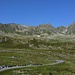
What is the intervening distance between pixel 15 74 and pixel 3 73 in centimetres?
299

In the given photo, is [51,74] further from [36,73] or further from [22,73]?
[22,73]

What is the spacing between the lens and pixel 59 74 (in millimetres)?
55562

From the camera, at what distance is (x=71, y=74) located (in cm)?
5675

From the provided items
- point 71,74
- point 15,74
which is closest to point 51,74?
point 71,74

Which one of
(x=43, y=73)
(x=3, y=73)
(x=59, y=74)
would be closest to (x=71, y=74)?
(x=59, y=74)

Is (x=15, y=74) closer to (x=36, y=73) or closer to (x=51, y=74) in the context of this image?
(x=36, y=73)

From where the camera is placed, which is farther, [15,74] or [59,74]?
[59,74]

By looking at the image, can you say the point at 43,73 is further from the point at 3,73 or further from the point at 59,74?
the point at 3,73

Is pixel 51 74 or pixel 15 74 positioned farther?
pixel 51 74

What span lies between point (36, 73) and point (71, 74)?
9.91 m

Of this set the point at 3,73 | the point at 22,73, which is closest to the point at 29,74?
the point at 22,73

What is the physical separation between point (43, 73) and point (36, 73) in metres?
2.22

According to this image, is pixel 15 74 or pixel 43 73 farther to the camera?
pixel 43 73

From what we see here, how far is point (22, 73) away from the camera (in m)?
53.9
